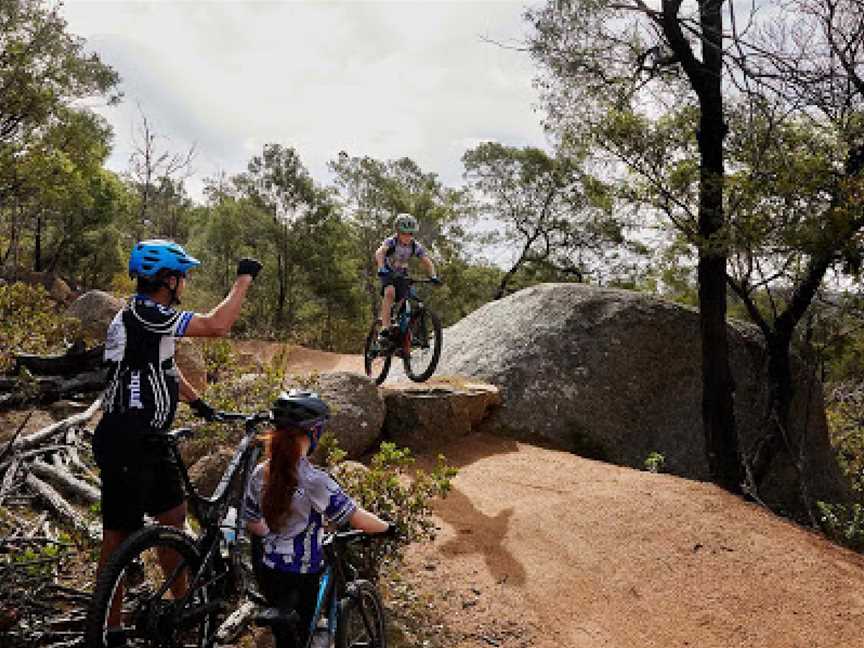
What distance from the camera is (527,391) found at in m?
12.6

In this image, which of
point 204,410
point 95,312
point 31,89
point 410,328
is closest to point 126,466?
point 204,410

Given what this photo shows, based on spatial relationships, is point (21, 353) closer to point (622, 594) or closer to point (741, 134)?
point (622, 594)

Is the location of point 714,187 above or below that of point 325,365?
above

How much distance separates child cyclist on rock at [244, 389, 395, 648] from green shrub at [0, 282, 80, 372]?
7181 millimetres

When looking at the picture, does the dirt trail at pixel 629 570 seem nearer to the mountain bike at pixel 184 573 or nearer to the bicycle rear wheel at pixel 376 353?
the bicycle rear wheel at pixel 376 353

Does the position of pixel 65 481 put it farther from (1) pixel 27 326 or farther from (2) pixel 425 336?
(1) pixel 27 326

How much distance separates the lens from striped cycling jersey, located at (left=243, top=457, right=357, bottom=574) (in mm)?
→ 3648

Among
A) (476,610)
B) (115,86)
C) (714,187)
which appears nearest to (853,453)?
(714,187)

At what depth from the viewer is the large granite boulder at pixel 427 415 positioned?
34.0 ft

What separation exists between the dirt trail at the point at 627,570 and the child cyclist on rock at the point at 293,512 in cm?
290

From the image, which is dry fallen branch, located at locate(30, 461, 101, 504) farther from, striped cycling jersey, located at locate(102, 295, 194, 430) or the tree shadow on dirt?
the tree shadow on dirt

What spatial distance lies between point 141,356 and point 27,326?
8.88 metres

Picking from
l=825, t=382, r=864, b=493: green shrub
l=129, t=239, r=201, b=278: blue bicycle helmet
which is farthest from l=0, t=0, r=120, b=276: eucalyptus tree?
l=825, t=382, r=864, b=493: green shrub

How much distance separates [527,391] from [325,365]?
10044 millimetres
